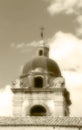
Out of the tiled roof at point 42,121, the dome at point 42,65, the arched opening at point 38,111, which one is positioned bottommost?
the tiled roof at point 42,121

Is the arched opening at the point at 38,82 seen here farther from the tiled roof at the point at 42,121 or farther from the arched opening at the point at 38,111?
the tiled roof at the point at 42,121

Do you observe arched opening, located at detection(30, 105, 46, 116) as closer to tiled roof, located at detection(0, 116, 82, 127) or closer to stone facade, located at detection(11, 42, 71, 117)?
stone facade, located at detection(11, 42, 71, 117)

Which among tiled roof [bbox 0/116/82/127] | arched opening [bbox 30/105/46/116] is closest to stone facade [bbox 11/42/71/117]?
arched opening [bbox 30/105/46/116]

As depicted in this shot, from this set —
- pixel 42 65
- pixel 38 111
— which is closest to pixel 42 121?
pixel 38 111

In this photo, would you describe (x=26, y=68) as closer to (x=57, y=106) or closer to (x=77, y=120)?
(x=57, y=106)

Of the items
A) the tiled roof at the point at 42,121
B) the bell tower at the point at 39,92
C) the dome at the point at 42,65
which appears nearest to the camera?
the tiled roof at the point at 42,121

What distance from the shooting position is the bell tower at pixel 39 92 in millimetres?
46438

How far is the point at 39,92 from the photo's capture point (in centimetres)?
4644

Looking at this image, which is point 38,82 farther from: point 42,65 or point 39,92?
point 42,65

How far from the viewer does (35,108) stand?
47094 millimetres

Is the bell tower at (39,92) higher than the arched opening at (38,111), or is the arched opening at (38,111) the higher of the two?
the bell tower at (39,92)

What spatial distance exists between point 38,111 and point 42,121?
15.7ft

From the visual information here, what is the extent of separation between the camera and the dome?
47.5m

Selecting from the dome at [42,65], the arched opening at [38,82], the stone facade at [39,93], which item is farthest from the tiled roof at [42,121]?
the dome at [42,65]
